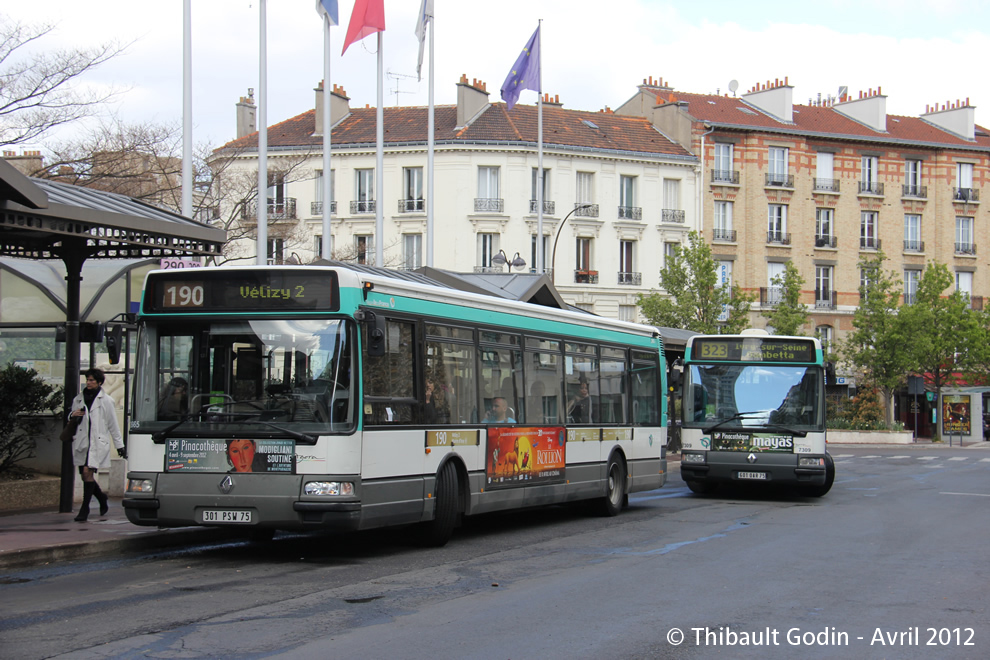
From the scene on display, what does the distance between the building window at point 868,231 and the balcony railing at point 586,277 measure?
1841cm

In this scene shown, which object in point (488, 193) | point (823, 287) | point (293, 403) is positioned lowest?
point (293, 403)

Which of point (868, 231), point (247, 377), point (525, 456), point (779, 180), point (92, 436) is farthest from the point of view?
point (868, 231)

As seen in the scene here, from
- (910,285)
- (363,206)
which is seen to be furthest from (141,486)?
(910,285)

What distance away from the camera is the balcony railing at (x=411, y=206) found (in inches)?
2004

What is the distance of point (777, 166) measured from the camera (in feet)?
198

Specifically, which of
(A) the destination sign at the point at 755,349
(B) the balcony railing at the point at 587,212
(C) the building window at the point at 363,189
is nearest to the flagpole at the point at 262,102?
(A) the destination sign at the point at 755,349

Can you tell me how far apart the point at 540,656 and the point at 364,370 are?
435 cm

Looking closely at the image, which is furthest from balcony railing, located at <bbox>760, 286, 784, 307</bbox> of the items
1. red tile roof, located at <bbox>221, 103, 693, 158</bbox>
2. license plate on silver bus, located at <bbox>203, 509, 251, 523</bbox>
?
license plate on silver bus, located at <bbox>203, 509, 251, 523</bbox>

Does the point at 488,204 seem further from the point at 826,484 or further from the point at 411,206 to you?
the point at 826,484

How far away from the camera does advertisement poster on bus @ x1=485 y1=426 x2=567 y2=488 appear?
1328 cm

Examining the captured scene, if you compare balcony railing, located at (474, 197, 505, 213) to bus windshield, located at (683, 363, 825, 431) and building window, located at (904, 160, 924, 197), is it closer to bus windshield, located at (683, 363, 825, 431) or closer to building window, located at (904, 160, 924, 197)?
building window, located at (904, 160, 924, 197)

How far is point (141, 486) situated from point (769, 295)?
2065 inches

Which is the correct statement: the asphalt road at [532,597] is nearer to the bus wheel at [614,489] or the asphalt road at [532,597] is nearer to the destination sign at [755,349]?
the bus wheel at [614,489]

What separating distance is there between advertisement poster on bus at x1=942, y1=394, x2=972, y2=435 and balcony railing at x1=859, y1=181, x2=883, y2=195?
12070mm
